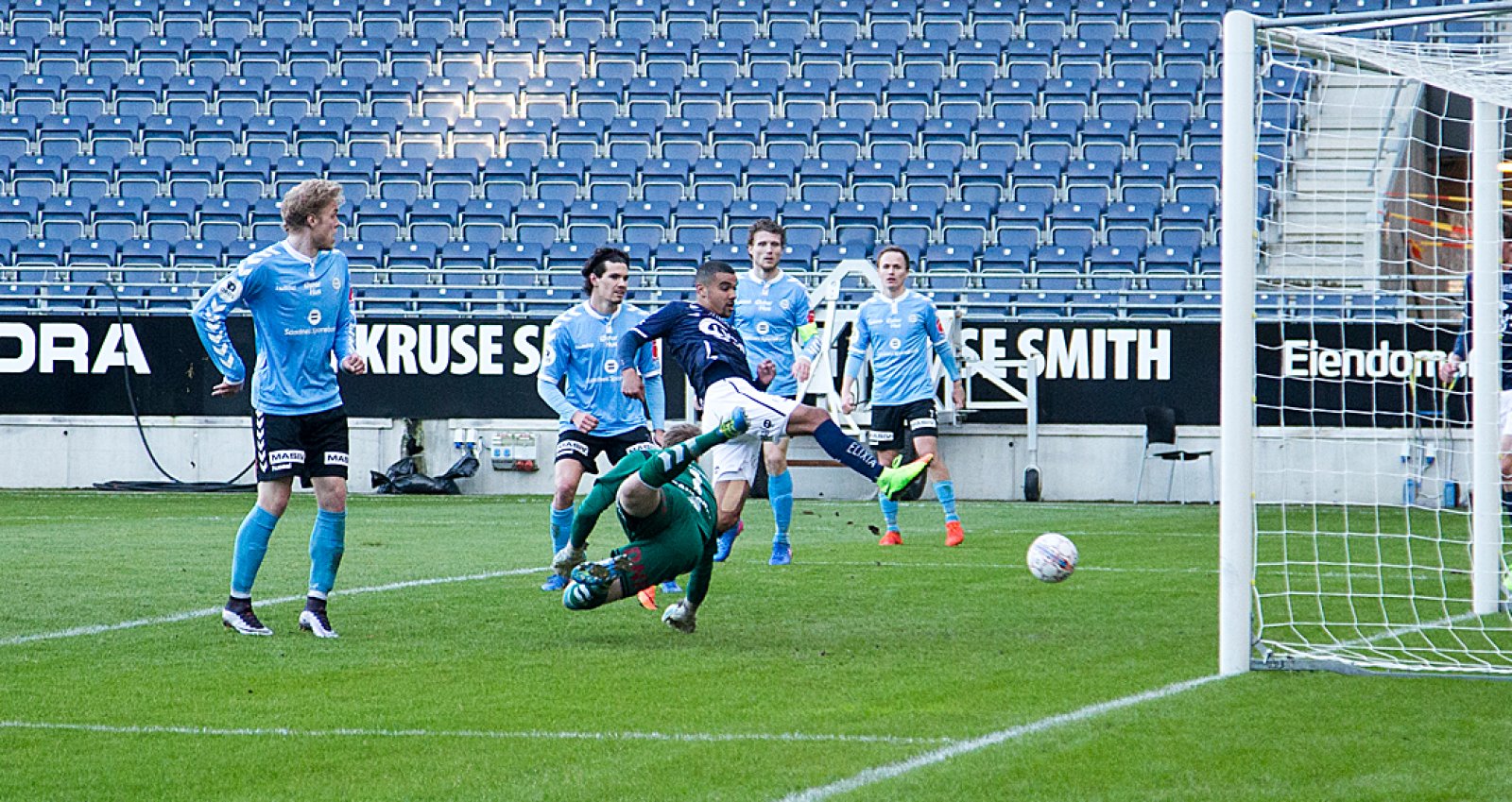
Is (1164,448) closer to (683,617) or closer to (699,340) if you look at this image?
(699,340)

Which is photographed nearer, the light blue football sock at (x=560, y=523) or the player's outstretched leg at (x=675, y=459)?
the player's outstretched leg at (x=675, y=459)

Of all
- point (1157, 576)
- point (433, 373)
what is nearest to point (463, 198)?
point (433, 373)

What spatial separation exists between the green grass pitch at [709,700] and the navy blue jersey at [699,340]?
1.12m

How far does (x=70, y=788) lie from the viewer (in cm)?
419

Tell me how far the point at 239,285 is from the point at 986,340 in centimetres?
1348

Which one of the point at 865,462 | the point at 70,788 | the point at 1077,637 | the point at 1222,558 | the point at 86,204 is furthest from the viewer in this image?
the point at 86,204

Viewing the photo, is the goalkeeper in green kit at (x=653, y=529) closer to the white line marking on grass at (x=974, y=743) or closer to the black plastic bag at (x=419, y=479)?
the white line marking on grass at (x=974, y=743)

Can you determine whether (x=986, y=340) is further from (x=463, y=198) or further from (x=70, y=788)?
(x=70, y=788)

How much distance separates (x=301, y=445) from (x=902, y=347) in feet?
20.7

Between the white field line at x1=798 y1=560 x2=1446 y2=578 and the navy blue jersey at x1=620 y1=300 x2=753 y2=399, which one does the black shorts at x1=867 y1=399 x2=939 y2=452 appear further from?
the navy blue jersey at x1=620 y1=300 x2=753 y2=399

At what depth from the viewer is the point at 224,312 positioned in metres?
7.22

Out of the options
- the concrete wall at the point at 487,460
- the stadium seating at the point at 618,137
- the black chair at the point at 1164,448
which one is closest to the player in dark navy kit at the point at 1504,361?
the black chair at the point at 1164,448

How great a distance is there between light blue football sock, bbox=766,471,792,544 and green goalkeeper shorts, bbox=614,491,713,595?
153 inches

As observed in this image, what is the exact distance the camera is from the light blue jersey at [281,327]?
7246 millimetres
